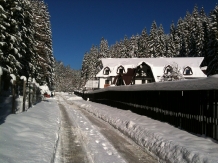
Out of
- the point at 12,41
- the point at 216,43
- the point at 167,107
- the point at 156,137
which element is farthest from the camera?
the point at 216,43

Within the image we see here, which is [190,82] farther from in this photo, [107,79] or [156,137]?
[107,79]

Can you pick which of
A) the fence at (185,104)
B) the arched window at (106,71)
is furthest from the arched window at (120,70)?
the fence at (185,104)

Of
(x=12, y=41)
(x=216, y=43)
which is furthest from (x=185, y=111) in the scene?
(x=216, y=43)

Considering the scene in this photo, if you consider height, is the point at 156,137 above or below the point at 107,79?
below

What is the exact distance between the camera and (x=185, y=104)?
927cm

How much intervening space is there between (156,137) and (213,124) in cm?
193

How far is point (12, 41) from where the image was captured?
19.2 metres

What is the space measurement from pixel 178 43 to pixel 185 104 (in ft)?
244

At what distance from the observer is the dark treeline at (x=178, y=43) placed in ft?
150

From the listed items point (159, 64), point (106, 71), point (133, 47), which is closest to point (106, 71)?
point (106, 71)

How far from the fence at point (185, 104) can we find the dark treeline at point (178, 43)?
29.4 m

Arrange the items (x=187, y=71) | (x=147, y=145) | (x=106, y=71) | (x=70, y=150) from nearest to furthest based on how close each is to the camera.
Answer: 1. (x=70, y=150)
2. (x=147, y=145)
3. (x=187, y=71)
4. (x=106, y=71)

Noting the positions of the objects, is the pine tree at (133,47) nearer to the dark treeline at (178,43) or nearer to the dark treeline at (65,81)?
the dark treeline at (178,43)

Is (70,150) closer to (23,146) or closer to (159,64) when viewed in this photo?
(23,146)
